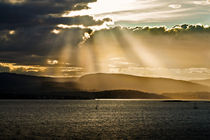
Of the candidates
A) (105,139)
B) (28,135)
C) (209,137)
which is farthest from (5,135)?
(209,137)

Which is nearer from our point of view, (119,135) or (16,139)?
(16,139)

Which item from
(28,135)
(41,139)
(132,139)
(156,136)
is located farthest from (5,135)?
(156,136)

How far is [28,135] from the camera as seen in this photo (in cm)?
9506

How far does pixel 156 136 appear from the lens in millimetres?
96438

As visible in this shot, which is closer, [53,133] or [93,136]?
[93,136]

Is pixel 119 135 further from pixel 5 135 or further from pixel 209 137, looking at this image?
pixel 5 135

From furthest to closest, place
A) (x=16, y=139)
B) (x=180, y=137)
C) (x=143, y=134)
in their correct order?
(x=143, y=134)
(x=180, y=137)
(x=16, y=139)

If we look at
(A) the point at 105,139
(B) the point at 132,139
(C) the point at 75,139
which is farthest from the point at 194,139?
(C) the point at 75,139

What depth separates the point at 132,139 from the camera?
90.5m

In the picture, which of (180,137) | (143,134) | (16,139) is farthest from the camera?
(143,134)

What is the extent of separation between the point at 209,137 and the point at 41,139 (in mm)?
43802

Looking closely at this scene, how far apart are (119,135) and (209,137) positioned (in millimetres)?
24391

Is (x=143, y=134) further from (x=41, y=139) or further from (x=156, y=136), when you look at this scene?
(x=41, y=139)

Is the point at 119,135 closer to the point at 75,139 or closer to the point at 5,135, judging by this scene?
the point at 75,139
